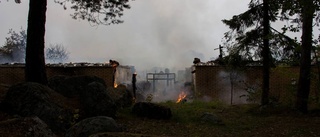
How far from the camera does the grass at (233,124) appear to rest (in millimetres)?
9336

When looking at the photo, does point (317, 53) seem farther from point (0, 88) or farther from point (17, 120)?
point (0, 88)

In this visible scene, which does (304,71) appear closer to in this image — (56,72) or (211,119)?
(211,119)

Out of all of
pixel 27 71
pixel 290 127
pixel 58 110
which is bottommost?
pixel 290 127

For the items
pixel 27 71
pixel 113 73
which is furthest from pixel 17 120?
pixel 113 73

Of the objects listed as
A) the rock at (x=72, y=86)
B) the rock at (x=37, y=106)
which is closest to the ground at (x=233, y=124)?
the rock at (x=37, y=106)

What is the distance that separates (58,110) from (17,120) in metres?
4.48

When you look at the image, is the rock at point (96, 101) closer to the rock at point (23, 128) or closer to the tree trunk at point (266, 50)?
the rock at point (23, 128)

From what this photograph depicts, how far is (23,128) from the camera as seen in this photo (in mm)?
4016

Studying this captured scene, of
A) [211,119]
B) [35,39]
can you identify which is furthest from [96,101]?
[211,119]

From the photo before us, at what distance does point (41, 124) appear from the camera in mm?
4309

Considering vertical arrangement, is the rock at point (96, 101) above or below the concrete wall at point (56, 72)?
below

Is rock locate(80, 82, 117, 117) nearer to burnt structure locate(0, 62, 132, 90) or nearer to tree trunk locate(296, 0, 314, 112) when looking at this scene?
tree trunk locate(296, 0, 314, 112)

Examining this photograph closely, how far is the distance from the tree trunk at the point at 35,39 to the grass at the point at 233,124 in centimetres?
341

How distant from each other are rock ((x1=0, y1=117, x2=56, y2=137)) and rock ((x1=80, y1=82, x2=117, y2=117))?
5690 mm
